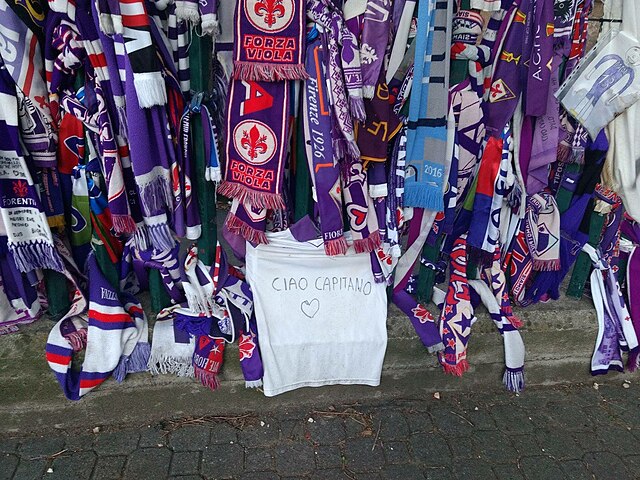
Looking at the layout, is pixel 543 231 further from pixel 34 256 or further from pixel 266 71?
pixel 34 256

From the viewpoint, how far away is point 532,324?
Result: 2734mm

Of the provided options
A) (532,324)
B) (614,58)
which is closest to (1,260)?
(532,324)

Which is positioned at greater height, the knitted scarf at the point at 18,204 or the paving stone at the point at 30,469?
the knitted scarf at the point at 18,204

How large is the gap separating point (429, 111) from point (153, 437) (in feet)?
6.64

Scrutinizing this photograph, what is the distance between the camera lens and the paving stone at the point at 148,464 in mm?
2184

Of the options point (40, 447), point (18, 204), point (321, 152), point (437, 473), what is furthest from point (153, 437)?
point (321, 152)

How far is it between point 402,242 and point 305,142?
0.86m

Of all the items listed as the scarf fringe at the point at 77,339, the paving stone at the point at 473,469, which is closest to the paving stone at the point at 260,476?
the paving stone at the point at 473,469

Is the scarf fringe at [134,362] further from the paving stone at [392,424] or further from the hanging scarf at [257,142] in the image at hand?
the paving stone at [392,424]

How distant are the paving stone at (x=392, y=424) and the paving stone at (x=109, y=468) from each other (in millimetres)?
1213

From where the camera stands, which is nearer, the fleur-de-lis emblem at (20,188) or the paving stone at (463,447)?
the fleur-de-lis emblem at (20,188)

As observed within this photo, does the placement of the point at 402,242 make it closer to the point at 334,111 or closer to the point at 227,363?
the point at 334,111

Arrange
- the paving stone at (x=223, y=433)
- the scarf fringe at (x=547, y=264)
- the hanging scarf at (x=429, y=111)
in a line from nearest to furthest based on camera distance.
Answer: the hanging scarf at (x=429, y=111)
the paving stone at (x=223, y=433)
the scarf fringe at (x=547, y=264)

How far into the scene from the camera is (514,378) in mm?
2699
